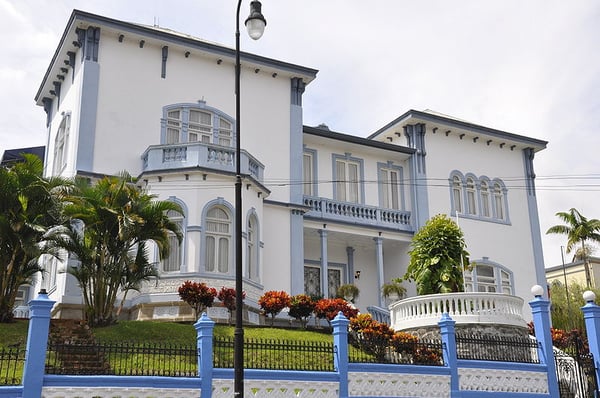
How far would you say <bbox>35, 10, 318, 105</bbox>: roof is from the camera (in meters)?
24.3

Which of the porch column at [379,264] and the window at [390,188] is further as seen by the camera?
the window at [390,188]

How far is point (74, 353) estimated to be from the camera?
15023 millimetres

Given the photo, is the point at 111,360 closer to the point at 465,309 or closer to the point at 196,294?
the point at 196,294

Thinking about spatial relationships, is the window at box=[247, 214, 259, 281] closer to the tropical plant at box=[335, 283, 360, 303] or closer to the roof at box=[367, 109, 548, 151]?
the tropical plant at box=[335, 283, 360, 303]

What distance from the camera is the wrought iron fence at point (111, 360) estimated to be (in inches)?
529

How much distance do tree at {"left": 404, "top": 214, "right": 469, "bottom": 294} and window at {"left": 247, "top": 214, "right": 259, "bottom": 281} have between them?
5392mm

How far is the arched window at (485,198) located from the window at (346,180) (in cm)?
644

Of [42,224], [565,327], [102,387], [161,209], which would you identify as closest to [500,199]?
[565,327]

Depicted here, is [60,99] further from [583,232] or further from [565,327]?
[583,232]

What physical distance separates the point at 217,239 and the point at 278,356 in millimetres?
7785

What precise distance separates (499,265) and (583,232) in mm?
12892

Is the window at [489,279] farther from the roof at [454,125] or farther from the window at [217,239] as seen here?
the window at [217,239]

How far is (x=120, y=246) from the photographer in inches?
757

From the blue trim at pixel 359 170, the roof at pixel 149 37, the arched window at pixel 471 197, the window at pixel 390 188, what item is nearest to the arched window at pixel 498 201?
the arched window at pixel 471 197
